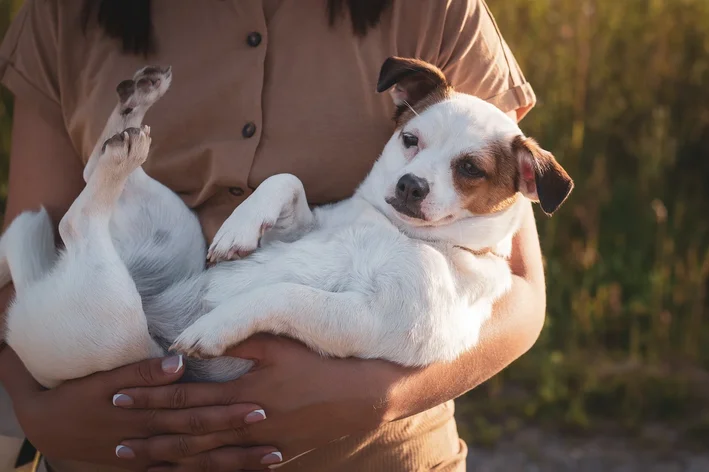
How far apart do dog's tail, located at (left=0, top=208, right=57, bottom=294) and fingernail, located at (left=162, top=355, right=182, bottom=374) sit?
1.36ft

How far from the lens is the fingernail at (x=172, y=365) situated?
4.77 feet

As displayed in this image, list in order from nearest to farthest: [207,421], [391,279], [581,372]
A: [207,421]
[391,279]
[581,372]

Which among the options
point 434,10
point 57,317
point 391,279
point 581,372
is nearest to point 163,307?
point 57,317

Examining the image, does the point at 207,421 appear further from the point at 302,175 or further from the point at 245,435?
the point at 302,175

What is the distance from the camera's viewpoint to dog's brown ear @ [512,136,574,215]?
5.45 ft

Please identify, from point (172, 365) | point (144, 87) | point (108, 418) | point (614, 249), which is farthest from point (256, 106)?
point (614, 249)

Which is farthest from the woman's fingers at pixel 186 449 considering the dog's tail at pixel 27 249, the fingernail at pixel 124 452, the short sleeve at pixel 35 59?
the short sleeve at pixel 35 59

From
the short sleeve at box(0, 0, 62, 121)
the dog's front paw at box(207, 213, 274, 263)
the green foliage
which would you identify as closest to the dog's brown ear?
the dog's front paw at box(207, 213, 274, 263)

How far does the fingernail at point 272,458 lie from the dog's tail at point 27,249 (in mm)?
638

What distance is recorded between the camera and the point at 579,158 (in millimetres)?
3439

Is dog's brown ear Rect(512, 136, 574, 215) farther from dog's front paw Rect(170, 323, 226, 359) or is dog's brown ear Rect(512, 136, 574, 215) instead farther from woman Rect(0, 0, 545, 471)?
dog's front paw Rect(170, 323, 226, 359)

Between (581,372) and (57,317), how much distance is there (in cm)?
223

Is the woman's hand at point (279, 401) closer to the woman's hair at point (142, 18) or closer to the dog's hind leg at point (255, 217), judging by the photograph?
the dog's hind leg at point (255, 217)

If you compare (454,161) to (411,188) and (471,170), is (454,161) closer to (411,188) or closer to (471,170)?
(471,170)
